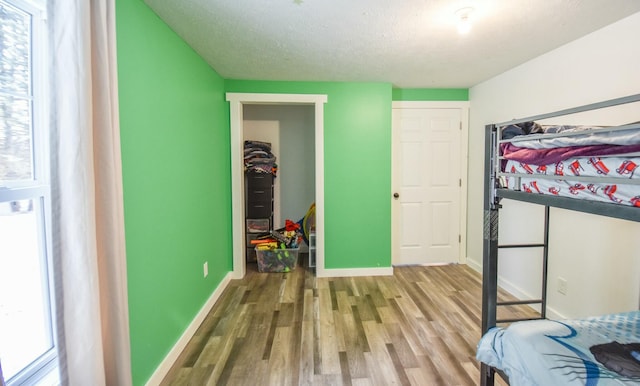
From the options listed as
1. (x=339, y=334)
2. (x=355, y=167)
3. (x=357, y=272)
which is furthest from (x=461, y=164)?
(x=339, y=334)

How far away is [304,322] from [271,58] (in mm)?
2242

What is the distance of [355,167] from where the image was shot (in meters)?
3.08

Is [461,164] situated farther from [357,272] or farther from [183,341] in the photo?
[183,341]

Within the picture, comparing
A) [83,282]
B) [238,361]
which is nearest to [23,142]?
[83,282]

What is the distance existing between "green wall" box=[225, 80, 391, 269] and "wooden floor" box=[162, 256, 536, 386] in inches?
14.5

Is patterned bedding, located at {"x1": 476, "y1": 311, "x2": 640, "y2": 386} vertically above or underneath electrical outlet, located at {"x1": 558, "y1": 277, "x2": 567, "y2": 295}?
above

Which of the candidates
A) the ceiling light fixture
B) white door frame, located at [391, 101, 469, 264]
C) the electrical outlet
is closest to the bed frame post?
the ceiling light fixture

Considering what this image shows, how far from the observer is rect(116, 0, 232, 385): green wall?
1.38 metres

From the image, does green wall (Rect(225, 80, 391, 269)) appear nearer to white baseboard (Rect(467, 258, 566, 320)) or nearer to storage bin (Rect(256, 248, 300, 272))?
storage bin (Rect(256, 248, 300, 272))

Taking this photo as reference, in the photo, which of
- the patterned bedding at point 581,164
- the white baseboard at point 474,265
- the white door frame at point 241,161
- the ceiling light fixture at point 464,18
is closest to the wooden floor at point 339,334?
the white baseboard at point 474,265

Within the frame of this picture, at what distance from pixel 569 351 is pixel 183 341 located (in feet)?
7.04

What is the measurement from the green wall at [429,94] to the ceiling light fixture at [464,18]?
63.8 inches

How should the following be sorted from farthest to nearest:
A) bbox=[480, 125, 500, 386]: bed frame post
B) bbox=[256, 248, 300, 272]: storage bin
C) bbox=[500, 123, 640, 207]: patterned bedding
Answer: bbox=[256, 248, 300, 272]: storage bin < bbox=[480, 125, 500, 386]: bed frame post < bbox=[500, 123, 640, 207]: patterned bedding

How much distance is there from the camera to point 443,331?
2.07 metres
